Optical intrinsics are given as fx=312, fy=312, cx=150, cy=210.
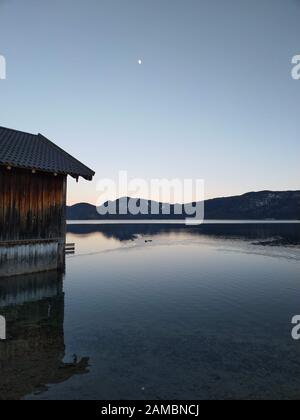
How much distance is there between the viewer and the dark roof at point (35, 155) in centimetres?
2041

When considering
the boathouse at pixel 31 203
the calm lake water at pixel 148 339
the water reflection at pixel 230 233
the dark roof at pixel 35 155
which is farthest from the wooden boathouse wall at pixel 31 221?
the water reflection at pixel 230 233

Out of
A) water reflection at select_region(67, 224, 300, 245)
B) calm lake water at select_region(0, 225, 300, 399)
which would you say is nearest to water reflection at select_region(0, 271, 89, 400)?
calm lake water at select_region(0, 225, 300, 399)

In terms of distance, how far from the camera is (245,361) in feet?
34.3

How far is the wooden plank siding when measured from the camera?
66.9ft

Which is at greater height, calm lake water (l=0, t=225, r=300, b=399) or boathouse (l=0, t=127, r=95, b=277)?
boathouse (l=0, t=127, r=95, b=277)

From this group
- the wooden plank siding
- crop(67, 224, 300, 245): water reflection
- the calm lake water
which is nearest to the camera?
the calm lake water

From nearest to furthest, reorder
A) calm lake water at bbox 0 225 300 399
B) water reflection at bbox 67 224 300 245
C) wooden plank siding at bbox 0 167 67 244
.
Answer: calm lake water at bbox 0 225 300 399, wooden plank siding at bbox 0 167 67 244, water reflection at bbox 67 224 300 245

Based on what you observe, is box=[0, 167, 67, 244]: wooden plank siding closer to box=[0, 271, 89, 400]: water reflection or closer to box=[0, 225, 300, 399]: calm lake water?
box=[0, 225, 300, 399]: calm lake water

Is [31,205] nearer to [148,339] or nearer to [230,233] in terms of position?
[148,339]

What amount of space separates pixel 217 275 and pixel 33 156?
1827cm

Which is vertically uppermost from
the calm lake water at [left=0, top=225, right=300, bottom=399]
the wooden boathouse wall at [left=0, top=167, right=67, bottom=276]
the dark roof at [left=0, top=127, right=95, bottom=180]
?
the dark roof at [left=0, top=127, right=95, bottom=180]

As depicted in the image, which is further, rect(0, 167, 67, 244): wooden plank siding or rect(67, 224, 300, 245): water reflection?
rect(67, 224, 300, 245): water reflection
